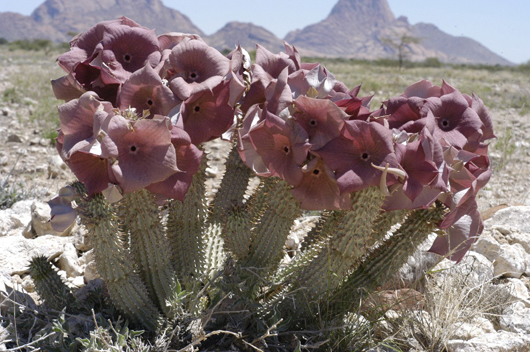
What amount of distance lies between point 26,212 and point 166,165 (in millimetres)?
2771

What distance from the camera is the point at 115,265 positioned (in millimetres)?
1864

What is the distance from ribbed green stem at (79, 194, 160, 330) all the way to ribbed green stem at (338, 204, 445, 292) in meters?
0.90

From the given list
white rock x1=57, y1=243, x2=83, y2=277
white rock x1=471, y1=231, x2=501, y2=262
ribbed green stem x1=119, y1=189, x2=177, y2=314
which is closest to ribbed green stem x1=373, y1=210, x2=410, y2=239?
ribbed green stem x1=119, y1=189, x2=177, y2=314

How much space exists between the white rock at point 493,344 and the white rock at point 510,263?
34.6 inches

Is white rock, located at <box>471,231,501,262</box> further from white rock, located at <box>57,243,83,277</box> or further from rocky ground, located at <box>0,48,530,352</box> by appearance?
white rock, located at <box>57,243,83,277</box>

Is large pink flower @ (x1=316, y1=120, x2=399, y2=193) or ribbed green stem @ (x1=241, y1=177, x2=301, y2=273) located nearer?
large pink flower @ (x1=316, y1=120, x2=399, y2=193)

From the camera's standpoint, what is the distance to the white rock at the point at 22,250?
115 inches

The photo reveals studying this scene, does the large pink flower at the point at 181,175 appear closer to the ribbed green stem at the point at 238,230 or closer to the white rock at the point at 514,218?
the ribbed green stem at the point at 238,230

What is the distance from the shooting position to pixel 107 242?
179cm

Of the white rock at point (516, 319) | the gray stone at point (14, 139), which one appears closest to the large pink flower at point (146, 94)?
the white rock at point (516, 319)

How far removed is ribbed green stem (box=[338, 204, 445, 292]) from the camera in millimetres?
2084

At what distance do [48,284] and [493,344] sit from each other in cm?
207

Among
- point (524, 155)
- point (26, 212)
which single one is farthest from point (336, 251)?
point (524, 155)

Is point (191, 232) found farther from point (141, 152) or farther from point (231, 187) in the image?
point (141, 152)
